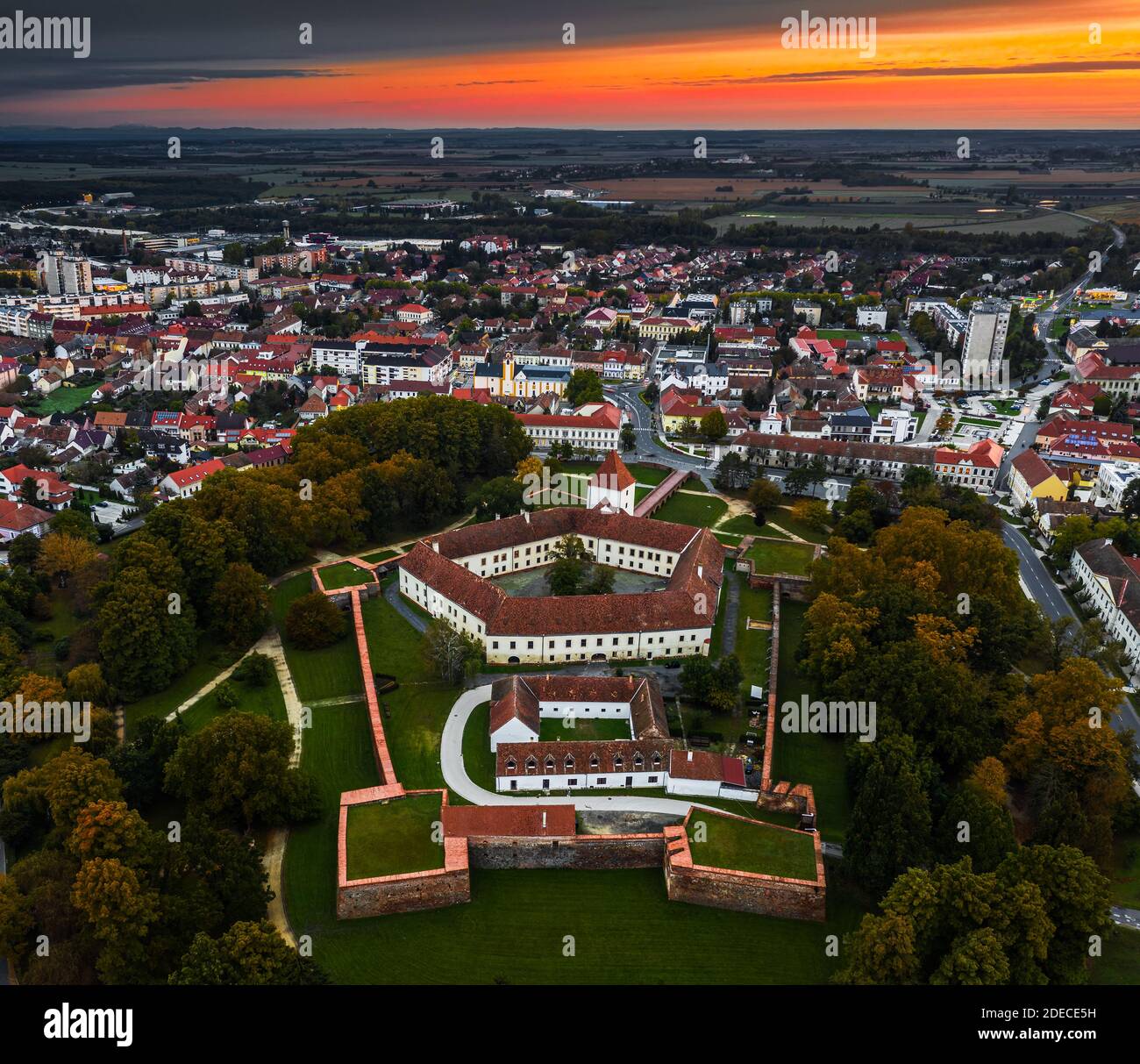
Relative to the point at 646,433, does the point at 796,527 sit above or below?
below

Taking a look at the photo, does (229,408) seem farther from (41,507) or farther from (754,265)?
(754,265)

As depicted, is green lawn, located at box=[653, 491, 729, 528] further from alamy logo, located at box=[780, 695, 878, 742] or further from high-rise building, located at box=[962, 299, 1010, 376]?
high-rise building, located at box=[962, 299, 1010, 376]

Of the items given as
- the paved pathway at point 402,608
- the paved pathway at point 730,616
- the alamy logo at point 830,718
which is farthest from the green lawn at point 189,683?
the alamy logo at point 830,718

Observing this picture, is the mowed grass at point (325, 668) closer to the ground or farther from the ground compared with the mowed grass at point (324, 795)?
farther from the ground

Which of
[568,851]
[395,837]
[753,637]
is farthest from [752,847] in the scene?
[753,637]

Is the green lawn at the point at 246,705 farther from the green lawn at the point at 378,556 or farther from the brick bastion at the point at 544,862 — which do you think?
the green lawn at the point at 378,556

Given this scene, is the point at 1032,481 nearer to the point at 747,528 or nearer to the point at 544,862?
the point at 747,528
